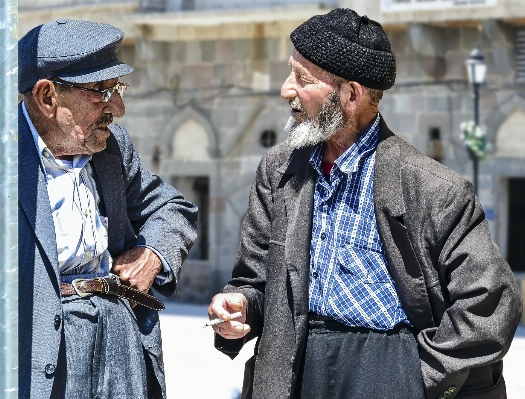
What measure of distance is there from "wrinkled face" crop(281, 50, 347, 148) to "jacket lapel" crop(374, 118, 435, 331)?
186mm

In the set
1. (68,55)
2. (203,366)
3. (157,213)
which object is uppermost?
(68,55)

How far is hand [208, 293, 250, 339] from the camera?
348 cm

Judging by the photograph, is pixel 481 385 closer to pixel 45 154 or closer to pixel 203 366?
pixel 45 154

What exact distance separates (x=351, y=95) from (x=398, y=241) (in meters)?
0.48

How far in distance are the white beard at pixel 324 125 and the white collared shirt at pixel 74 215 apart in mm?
650

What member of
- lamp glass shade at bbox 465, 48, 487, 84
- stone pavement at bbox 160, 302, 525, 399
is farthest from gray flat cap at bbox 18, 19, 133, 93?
lamp glass shade at bbox 465, 48, 487, 84

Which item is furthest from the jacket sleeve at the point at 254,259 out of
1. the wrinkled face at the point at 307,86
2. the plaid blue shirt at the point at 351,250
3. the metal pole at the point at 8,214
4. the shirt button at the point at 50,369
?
the metal pole at the point at 8,214

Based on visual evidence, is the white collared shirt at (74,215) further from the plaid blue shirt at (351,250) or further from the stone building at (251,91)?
the stone building at (251,91)

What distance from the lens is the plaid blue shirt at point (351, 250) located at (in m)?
3.44

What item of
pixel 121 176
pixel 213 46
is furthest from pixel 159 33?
pixel 121 176

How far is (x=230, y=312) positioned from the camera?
3.50m

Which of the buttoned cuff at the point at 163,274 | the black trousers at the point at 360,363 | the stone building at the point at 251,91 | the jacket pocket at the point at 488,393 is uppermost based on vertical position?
the buttoned cuff at the point at 163,274

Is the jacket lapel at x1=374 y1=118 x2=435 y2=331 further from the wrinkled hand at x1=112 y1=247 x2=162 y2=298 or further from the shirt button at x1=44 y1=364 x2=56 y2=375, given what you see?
the shirt button at x1=44 y1=364 x2=56 y2=375

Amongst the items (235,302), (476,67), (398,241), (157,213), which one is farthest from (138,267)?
(476,67)
